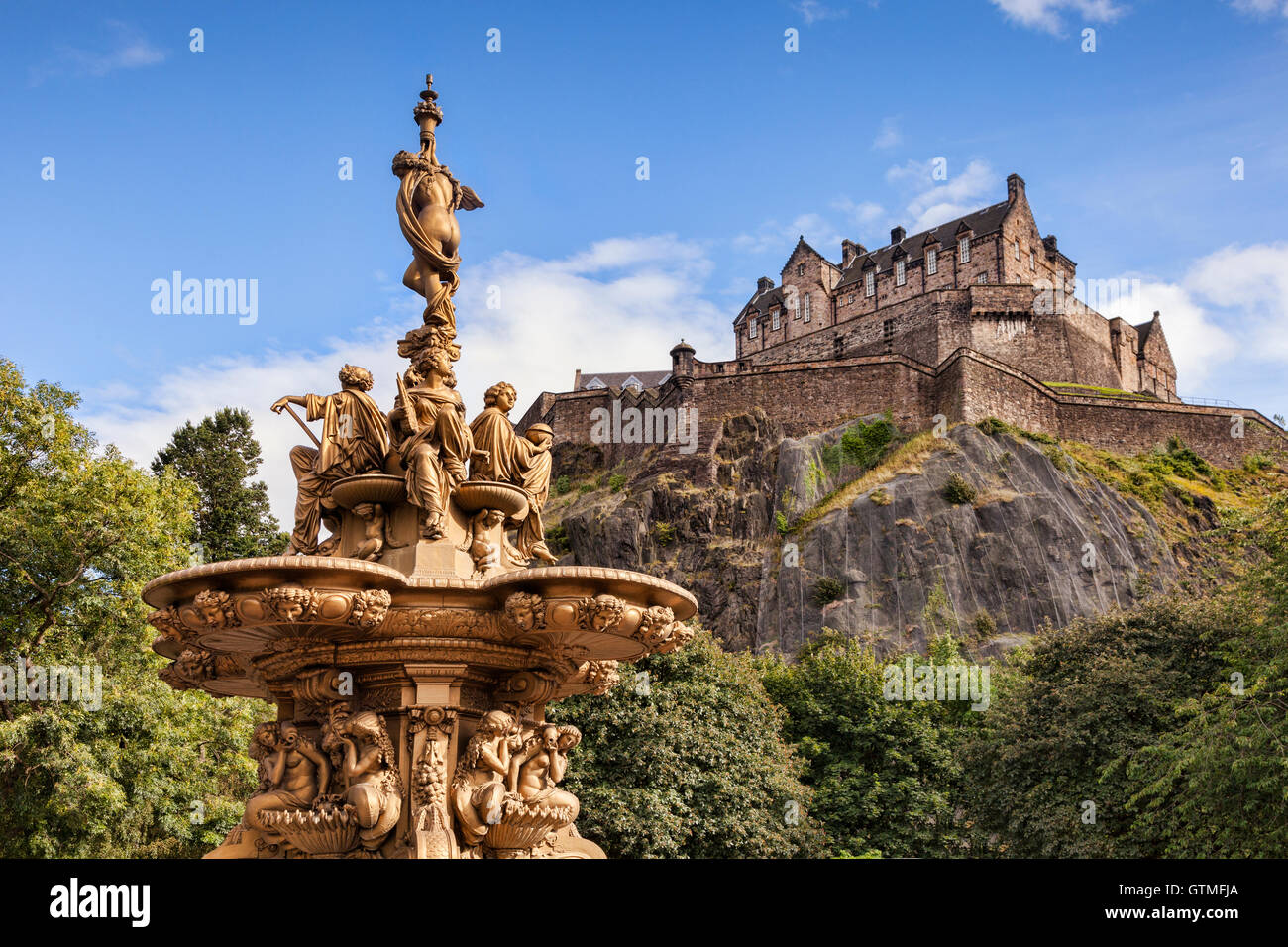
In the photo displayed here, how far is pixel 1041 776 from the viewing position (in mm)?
26281

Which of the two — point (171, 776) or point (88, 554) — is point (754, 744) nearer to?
point (171, 776)

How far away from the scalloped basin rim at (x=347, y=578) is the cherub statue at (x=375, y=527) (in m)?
0.93

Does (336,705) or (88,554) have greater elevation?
(88,554)

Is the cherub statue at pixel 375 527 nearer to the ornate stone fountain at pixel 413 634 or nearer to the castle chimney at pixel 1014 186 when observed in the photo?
the ornate stone fountain at pixel 413 634

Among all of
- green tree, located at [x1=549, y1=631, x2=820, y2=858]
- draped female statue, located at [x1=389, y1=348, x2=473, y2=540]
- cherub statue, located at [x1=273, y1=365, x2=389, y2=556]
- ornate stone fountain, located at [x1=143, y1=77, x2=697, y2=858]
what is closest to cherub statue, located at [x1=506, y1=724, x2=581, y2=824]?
ornate stone fountain, located at [x1=143, y1=77, x2=697, y2=858]

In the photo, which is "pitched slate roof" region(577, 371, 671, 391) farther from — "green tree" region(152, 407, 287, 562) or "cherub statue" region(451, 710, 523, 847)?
"cherub statue" region(451, 710, 523, 847)

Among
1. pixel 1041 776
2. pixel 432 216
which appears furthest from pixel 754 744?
pixel 432 216

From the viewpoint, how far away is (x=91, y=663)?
2270 cm

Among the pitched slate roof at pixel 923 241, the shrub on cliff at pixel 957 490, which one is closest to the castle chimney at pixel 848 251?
the pitched slate roof at pixel 923 241

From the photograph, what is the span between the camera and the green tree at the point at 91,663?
813 inches

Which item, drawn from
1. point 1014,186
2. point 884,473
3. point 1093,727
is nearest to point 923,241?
point 1014,186

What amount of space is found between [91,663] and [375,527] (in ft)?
54.3

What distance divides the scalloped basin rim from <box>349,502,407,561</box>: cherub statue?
93 cm
